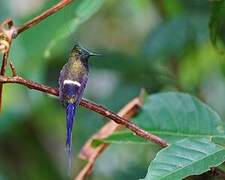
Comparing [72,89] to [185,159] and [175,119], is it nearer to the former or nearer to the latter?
[185,159]

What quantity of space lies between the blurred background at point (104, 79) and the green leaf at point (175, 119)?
19 centimetres

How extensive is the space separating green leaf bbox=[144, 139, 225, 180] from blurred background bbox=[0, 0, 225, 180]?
0.43 meters

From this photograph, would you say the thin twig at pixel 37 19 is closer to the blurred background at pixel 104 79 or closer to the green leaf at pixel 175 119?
the blurred background at pixel 104 79

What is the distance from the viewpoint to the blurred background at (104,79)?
2.11 meters

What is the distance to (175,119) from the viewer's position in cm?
153

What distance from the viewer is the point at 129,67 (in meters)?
2.32

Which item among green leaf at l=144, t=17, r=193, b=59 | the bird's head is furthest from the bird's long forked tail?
green leaf at l=144, t=17, r=193, b=59

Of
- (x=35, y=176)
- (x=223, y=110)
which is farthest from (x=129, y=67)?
(x=35, y=176)

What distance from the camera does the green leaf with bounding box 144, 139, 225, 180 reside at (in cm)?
112

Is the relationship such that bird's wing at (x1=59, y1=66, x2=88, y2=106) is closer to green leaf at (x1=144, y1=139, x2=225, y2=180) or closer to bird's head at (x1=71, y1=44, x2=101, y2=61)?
bird's head at (x1=71, y1=44, x2=101, y2=61)

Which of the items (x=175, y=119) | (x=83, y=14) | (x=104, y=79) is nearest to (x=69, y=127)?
(x=83, y=14)

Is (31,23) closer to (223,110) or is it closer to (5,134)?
(223,110)

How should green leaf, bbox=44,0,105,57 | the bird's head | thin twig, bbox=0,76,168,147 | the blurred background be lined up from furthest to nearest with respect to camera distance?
the blurred background → green leaf, bbox=44,0,105,57 → the bird's head → thin twig, bbox=0,76,168,147

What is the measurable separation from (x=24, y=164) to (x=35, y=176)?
0.63ft
